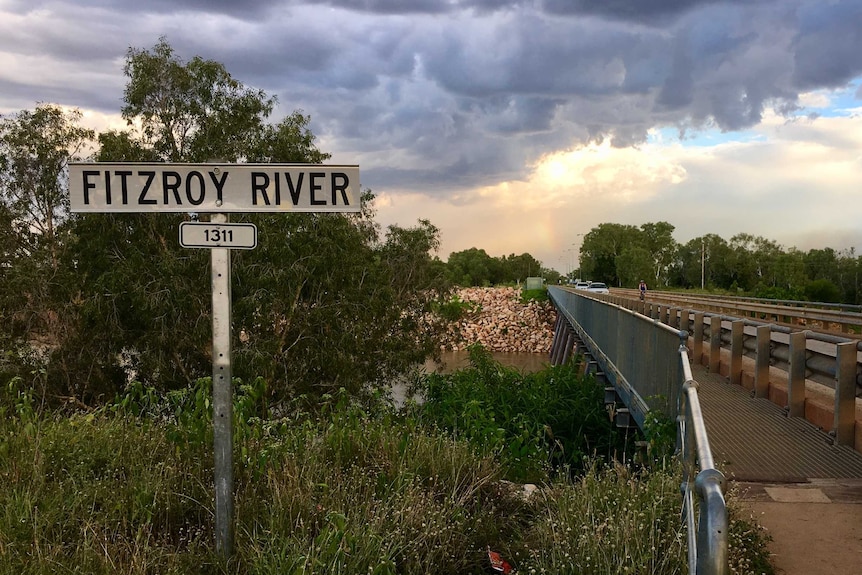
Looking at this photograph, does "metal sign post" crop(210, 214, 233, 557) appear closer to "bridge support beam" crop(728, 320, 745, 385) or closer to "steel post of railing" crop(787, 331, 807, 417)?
"steel post of railing" crop(787, 331, 807, 417)

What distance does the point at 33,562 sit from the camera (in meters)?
4.02

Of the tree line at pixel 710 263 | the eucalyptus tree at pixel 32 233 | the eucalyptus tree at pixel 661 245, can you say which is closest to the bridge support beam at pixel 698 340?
the eucalyptus tree at pixel 32 233

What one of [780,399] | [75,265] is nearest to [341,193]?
[780,399]

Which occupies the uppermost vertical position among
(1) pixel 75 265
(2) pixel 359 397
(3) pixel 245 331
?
(1) pixel 75 265

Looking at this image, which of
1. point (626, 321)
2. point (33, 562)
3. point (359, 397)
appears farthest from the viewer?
point (359, 397)

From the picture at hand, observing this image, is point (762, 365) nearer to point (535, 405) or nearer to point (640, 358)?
point (640, 358)

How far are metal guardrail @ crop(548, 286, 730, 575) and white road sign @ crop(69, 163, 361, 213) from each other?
7.60 feet

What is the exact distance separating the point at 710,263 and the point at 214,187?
130 meters

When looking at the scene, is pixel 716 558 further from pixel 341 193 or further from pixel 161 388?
pixel 161 388

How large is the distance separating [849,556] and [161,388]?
1942 cm

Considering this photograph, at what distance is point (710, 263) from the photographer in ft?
411

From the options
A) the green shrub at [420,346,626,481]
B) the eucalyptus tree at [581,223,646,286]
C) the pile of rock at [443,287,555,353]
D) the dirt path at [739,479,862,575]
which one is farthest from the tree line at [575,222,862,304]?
the dirt path at [739,479,862,575]

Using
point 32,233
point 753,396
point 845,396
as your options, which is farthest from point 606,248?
point 845,396

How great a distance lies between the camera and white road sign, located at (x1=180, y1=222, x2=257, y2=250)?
445 cm
